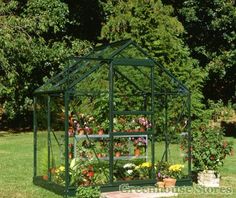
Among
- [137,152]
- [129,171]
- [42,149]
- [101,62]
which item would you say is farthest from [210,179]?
[42,149]

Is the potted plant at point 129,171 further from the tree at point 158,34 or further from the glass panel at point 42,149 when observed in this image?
the tree at point 158,34

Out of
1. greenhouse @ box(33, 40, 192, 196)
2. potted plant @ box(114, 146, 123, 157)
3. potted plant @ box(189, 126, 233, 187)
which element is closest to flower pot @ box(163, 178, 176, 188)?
greenhouse @ box(33, 40, 192, 196)

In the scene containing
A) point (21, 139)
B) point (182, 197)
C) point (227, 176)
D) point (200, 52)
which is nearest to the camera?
point (182, 197)

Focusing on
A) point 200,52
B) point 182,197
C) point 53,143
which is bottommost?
point 182,197

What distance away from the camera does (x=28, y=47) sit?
71.6 ft

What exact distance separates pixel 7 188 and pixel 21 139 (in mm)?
12166

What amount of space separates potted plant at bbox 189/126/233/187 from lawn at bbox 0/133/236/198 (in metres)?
0.44

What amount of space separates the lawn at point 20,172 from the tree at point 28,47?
3.57m

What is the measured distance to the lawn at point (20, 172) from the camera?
9.87 meters

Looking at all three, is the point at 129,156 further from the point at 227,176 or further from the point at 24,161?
the point at 24,161

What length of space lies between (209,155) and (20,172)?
4.60 meters

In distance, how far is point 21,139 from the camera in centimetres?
2231

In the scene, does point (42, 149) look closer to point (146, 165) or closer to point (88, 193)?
point (146, 165)

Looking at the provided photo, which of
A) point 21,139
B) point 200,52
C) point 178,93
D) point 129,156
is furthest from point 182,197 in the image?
point 200,52
